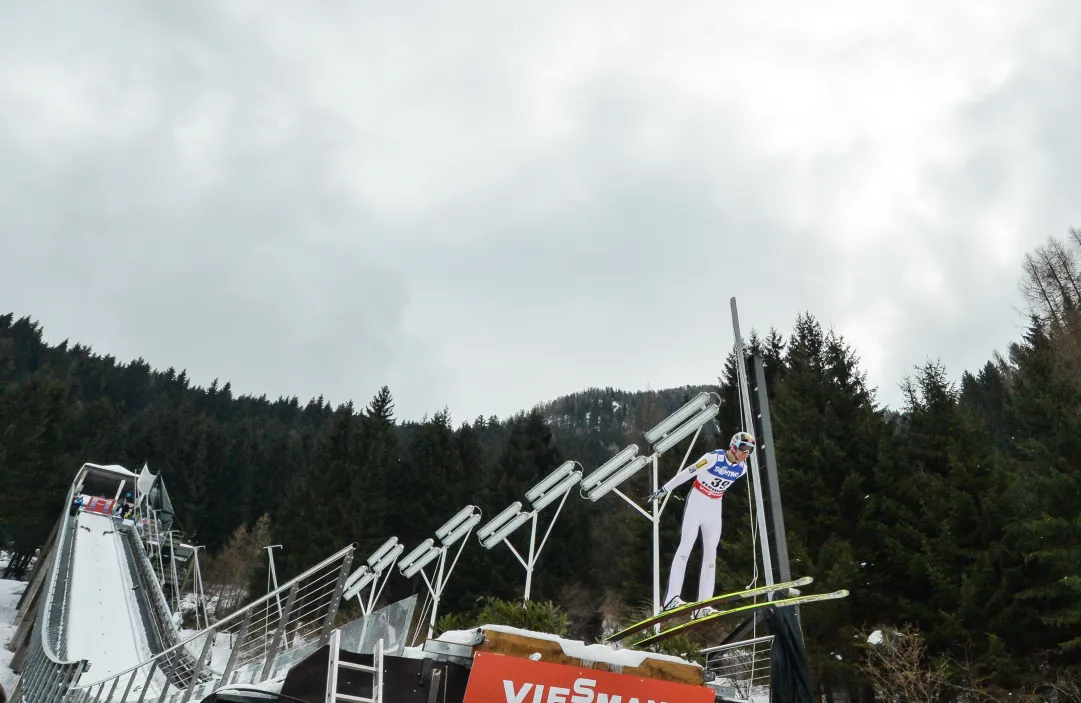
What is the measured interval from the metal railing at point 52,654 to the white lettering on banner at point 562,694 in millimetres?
11376

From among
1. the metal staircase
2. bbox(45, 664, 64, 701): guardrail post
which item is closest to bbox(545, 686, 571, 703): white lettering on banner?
the metal staircase

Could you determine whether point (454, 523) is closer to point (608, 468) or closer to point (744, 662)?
point (608, 468)

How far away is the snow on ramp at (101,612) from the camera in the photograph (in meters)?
18.8

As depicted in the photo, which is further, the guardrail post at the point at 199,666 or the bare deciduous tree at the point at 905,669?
the bare deciduous tree at the point at 905,669

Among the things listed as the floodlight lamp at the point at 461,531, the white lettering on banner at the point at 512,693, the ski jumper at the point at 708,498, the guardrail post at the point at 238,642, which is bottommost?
the white lettering on banner at the point at 512,693

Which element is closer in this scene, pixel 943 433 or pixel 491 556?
pixel 943 433

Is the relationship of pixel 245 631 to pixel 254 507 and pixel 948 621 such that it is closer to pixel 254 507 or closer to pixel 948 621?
pixel 948 621

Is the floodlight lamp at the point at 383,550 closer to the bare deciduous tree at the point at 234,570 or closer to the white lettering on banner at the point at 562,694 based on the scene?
the white lettering on banner at the point at 562,694

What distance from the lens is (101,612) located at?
22.5 meters

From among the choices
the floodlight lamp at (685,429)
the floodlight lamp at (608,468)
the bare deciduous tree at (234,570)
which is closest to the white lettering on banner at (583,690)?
the floodlight lamp at (685,429)

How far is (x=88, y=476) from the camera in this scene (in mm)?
39969

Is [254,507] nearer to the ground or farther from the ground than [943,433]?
farther from the ground

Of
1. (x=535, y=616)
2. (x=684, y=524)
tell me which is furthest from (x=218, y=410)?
(x=684, y=524)

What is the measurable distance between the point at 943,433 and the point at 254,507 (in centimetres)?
5673
